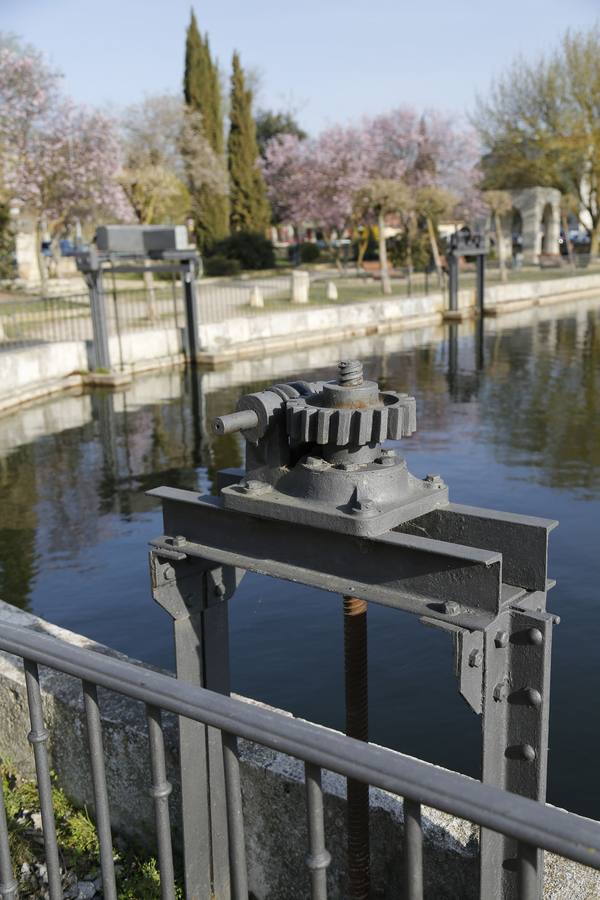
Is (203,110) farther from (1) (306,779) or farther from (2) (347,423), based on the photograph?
(1) (306,779)

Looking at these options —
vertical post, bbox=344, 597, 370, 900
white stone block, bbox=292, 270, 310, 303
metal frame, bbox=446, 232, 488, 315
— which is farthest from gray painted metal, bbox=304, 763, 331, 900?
white stone block, bbox=292, 270, 310, 303

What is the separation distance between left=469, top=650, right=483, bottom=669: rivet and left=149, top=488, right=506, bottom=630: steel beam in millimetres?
92

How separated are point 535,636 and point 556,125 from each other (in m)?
54.6

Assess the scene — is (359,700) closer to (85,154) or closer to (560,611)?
(560,611)

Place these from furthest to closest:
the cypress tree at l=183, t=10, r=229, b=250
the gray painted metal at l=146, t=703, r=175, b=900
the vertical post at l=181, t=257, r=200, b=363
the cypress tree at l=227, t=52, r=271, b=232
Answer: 1. the cypress tree at l=227, t=52, r=271, b=232
2. the cypress tree at l=183, t=10, r=229, b=250
3. the vertical post at l=181, t=257, r=200, b=363
4. the gray painted metal at l=146, t=703, r=175, b=900

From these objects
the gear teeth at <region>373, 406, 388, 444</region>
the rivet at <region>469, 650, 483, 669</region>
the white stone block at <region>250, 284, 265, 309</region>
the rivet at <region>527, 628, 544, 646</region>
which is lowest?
the white stone block at <region>250, 284, 265, 309</region>

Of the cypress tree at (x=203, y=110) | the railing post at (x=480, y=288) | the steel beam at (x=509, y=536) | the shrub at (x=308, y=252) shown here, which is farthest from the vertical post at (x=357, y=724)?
the shrub at (x=308, y=252)

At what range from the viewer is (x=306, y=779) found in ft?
6.45

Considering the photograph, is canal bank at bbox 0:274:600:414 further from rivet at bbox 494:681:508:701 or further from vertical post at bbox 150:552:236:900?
rivet at bbox 494:681:508:701

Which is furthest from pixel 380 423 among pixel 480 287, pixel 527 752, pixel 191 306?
pixel 480 287

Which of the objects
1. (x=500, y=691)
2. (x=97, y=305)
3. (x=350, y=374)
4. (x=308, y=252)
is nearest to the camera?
(x=500, y=691)

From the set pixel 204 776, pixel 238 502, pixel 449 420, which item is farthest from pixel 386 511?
pixel 449 420

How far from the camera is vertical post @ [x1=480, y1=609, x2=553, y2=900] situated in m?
2.62

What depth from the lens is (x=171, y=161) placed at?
1754 inches
